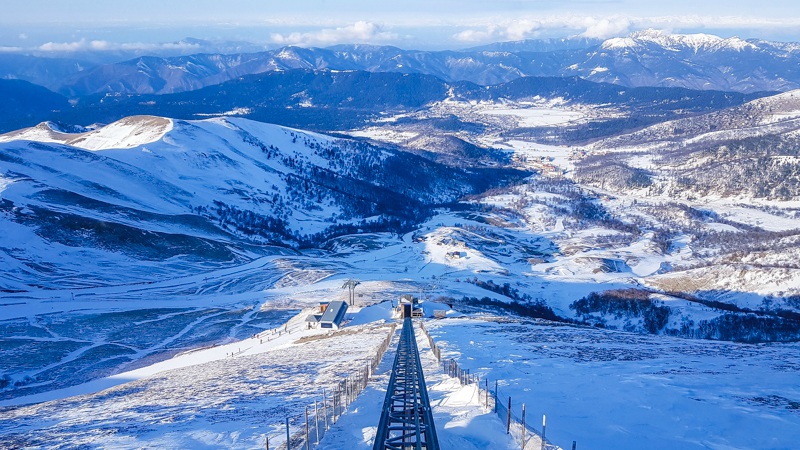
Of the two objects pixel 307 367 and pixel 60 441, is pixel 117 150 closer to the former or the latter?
pixel 307 367

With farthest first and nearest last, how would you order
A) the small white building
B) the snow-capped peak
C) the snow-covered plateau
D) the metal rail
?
the snow-capped peak → the small white building → the snow-covered plateau → the metal rail

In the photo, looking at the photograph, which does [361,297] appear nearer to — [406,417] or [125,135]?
[406,417]

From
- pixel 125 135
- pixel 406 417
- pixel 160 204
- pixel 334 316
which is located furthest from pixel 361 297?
pixel 125 135

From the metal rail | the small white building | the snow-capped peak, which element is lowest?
the small white building

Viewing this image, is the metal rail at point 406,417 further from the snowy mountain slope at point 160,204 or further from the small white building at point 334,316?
the snowy mountain slope at point 160,204

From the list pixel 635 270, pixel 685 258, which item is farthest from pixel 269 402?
pixel 685 258

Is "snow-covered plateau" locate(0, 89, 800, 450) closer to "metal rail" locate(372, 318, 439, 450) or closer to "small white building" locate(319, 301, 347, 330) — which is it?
"metal rail" locate(372, 318, 439, 450)

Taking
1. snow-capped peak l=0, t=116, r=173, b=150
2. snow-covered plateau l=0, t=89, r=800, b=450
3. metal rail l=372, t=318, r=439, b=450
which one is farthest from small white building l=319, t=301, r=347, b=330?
snow-capped peak l=0, t=116, r=173, b=150

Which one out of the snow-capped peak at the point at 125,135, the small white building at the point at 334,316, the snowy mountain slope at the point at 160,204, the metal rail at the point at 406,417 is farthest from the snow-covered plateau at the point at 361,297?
the snow-capped peak at the point at 125,135
